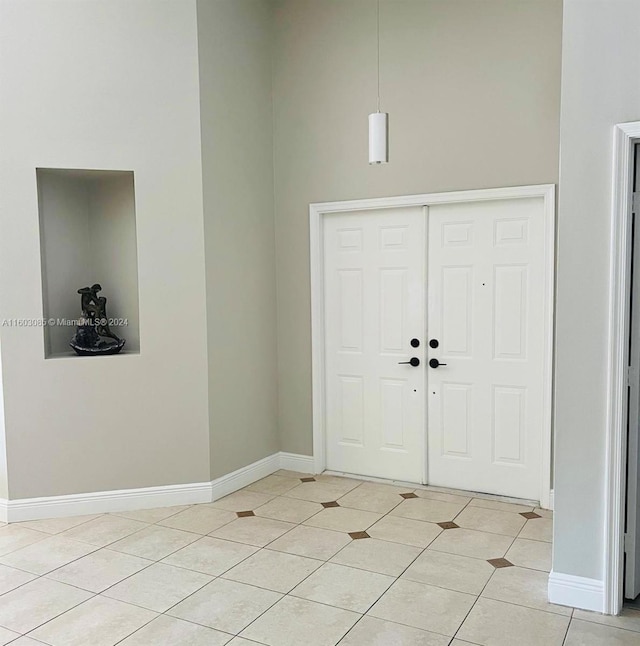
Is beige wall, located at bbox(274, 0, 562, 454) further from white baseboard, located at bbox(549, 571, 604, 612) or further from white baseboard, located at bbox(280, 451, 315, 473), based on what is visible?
white baseboard, located at bbox(549, 571, 604, 612)

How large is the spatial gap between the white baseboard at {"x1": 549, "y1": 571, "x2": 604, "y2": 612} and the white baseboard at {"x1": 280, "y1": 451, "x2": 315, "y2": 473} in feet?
7.92

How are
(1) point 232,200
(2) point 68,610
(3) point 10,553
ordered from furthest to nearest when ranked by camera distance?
1. (1) point 232,200
2. (3) point 10,553
3. (2) point 68,610

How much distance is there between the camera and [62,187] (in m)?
4.61

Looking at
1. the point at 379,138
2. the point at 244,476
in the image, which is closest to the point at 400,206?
the point at 379,138

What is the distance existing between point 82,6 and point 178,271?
1.77m

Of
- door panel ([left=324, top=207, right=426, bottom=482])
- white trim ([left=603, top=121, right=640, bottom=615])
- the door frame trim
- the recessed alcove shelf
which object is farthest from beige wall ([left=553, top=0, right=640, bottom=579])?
the recessed alcove shelf

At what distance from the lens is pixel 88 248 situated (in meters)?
4.86

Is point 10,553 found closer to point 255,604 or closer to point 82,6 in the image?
point 255,604

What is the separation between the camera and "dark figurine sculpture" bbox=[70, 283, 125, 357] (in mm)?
4523

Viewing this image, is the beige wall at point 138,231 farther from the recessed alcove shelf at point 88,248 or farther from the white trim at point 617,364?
the white trim at point 617,364

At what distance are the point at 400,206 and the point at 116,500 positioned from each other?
284cm

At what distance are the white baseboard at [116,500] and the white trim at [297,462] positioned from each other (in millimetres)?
564

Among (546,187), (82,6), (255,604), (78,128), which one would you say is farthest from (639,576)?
(82,6)

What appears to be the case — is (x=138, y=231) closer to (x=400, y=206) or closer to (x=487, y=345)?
(x=400, y=206)
